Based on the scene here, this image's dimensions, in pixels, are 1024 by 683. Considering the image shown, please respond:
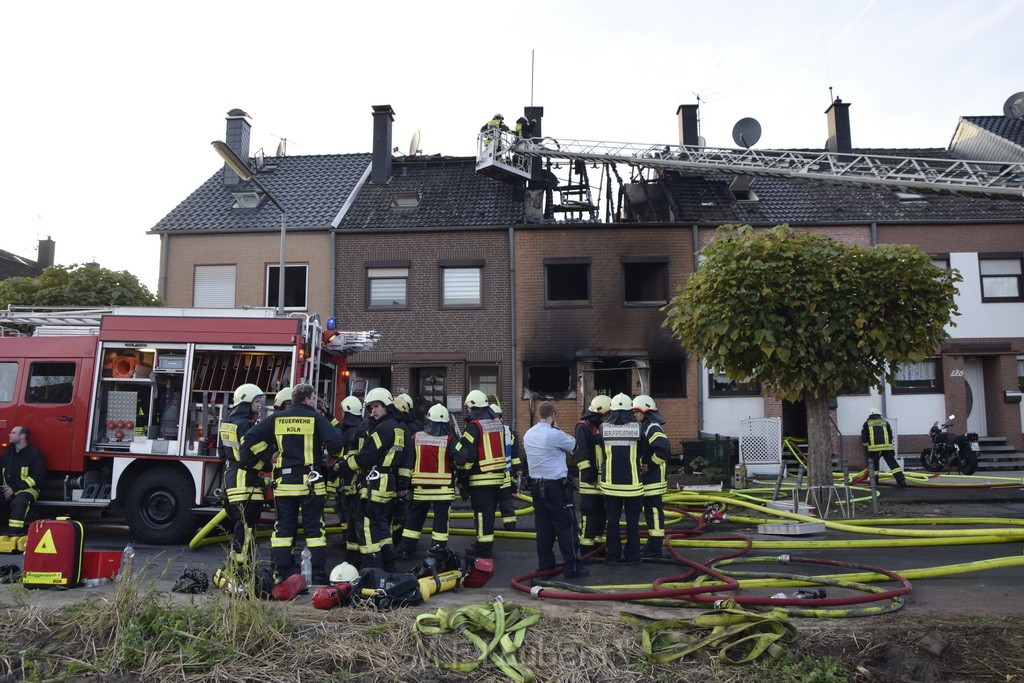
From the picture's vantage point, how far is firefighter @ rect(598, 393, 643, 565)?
7.95m

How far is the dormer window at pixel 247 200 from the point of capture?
21625 mm

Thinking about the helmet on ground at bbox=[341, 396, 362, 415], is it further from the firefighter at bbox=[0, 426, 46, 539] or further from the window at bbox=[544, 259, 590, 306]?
the window at bbox=[544, 259, 590, 306]

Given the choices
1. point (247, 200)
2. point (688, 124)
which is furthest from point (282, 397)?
point (688, 124)

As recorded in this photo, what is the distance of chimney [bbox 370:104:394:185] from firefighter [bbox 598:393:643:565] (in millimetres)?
16230

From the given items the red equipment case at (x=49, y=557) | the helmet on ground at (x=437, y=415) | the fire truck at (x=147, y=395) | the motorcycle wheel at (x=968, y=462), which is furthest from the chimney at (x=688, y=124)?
the red equipment case at (x=49, y=557)

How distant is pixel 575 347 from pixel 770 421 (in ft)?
16.2

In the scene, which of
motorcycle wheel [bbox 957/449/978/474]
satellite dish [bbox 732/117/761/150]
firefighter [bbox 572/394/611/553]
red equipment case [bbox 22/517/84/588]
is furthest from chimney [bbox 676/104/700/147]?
red equipment case [bbox 22/517/84/588]

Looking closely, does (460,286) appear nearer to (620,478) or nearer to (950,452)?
(950,452)

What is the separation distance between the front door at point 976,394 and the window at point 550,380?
10458mm

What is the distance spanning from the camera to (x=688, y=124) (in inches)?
950

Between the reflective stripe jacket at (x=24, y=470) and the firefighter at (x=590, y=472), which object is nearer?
the firefighter at (x=590, y=472)

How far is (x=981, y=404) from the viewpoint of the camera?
20312 mm

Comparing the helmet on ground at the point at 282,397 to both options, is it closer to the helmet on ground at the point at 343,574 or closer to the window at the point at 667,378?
the helmet on ground at the point at 343,574

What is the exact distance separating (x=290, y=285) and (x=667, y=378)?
10.0 m
